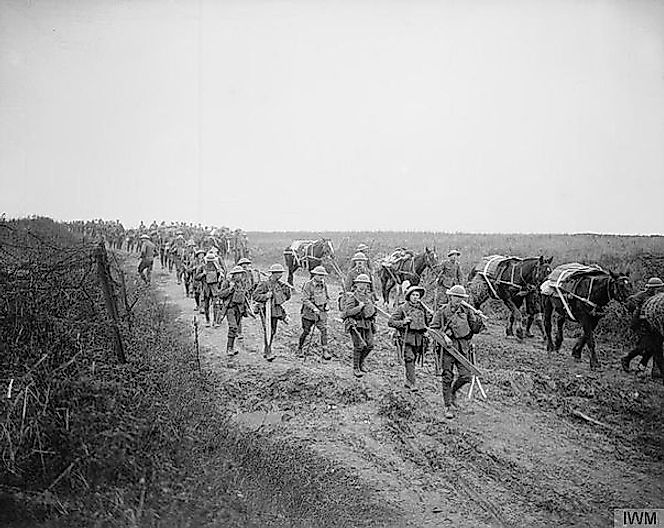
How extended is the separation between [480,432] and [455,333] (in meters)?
1.33

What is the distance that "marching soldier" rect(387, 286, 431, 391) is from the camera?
865 cm

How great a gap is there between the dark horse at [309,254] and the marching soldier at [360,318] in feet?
23.8

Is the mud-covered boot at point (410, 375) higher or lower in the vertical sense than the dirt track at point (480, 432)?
higher

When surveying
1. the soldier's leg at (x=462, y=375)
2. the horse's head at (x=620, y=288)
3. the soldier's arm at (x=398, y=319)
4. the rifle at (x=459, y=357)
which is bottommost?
the soldier's leg at (x=462, y=375)

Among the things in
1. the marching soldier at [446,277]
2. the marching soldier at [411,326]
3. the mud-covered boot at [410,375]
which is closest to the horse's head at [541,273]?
the marching soldier at [446,277]

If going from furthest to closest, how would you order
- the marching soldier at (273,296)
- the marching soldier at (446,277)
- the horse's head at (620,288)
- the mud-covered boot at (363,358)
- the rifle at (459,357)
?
the marching soldier at (446,277) → the marching soldier at (273,296) → the horse's head at (620,288) → the mud-covered boot at (363,358) → the rifle at (459,357)

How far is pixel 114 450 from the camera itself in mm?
4742

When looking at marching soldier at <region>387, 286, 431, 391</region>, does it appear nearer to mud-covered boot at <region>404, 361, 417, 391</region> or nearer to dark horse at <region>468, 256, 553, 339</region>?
mud-covered boot at <region>404, 361, 417, 391</region>

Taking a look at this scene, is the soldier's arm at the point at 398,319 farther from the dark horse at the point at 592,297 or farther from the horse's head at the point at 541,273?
the horse's head at the point at 541,273

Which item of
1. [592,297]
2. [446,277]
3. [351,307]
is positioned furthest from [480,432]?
[446,277]

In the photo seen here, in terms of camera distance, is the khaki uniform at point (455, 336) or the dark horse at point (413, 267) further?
the dark horse at point (413, 267)

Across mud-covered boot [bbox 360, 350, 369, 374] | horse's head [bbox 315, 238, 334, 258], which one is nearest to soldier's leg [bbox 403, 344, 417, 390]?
mud-covered boot [bbox 360, 350, 369, 374]

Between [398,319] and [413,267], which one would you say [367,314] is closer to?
[398,319]

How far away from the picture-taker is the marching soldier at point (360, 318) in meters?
9.43
